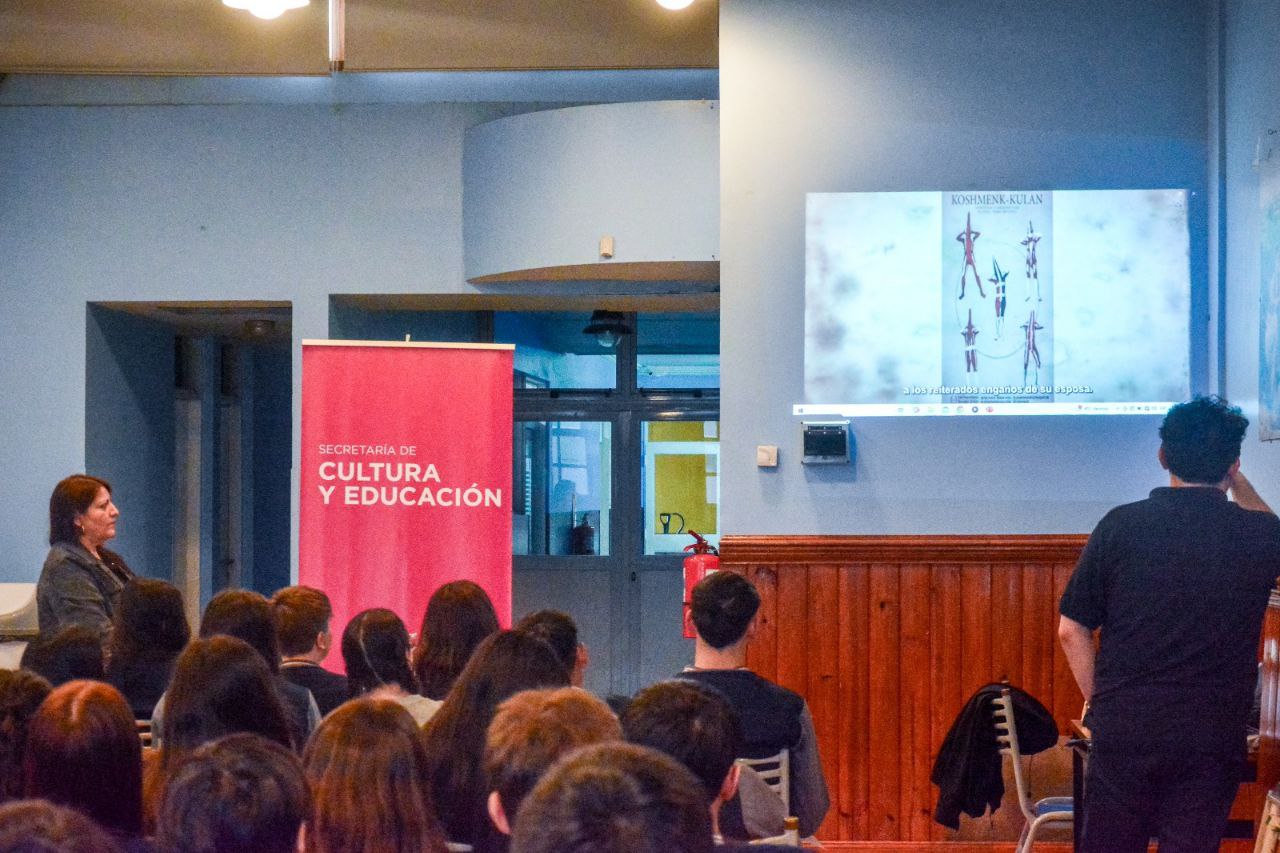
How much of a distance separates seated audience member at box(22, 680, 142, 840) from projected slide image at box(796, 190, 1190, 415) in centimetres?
330

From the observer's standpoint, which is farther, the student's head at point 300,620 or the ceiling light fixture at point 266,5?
the ceiling light fixture at point 266,5

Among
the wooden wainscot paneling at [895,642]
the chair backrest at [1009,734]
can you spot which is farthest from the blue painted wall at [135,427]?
the chair backrest at [1009,734]

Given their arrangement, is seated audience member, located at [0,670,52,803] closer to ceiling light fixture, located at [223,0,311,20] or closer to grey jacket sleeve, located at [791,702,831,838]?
grey jacket sleeve, located at [791,702,831,838]

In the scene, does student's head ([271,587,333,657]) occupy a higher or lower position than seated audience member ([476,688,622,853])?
lower

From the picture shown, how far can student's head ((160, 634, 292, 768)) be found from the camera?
2346 millimetres

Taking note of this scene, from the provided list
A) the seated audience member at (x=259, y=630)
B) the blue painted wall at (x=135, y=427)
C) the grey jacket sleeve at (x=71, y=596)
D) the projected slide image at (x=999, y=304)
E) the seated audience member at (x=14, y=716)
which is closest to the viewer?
the seated audience member at (x=14, y=716)

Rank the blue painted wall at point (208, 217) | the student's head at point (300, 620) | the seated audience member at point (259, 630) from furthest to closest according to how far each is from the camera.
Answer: the blue painted wall at point (208, 217) → the student's head at point (300, 620) → the seated audience member at point (259, 630)

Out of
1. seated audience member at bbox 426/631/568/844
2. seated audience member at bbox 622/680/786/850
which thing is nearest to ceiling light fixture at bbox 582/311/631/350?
seated audience member at bbox 426/631/568/844

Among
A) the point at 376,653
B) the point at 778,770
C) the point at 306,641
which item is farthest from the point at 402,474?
the point at 778,770

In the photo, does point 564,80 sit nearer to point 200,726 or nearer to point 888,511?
point 888,511

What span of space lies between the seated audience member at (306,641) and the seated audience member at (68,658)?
0.47 m

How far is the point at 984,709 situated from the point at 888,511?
1087 millimetres

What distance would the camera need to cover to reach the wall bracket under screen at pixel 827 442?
4.88 metres

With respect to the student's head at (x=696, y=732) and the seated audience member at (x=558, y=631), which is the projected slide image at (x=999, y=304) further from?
the student's head at (x=696, y=732)
